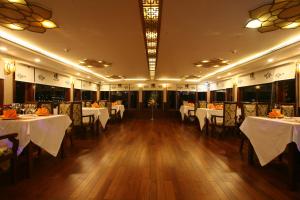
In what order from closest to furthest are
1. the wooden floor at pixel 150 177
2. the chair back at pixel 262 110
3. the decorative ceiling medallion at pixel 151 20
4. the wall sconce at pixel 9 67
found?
the wooden floor at pixel 150 177 → the decorative ceiling medallion at pixel 151 20 → the chair back at pixel 262 110 → the wall sconce at pixel 9 67

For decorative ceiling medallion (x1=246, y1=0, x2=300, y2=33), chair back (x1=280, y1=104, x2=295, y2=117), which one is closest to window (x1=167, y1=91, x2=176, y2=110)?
chair back (x1=280, y1=104, x2=295, y2=117)

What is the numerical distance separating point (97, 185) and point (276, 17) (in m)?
4.08

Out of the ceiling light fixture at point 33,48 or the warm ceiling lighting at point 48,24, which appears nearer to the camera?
the warm ceiling lighting at point 48,24

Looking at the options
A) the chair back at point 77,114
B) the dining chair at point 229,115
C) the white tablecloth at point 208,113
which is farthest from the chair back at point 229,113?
the chair back at point 77,114

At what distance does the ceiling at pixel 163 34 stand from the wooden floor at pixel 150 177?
283 cm

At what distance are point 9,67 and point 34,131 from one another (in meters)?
4.68

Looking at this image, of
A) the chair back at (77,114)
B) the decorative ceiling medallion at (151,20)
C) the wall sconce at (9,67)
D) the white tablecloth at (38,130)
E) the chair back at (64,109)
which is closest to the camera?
the white tablecloth at (38,130)

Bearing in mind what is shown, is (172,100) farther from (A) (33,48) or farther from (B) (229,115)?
(A) (33,48)

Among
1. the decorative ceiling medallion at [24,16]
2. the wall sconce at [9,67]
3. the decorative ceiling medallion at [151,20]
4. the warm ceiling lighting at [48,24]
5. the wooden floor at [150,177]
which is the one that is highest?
the decorative ceiling medallion at [151,20]

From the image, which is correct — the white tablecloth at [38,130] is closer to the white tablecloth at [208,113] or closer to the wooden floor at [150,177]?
the wooden floor at [150,177]

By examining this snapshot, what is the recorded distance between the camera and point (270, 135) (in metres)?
2.73

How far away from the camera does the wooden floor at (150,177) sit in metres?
2.17

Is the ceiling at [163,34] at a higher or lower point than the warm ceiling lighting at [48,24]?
higher

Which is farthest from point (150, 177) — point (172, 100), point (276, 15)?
point (172, 100)
